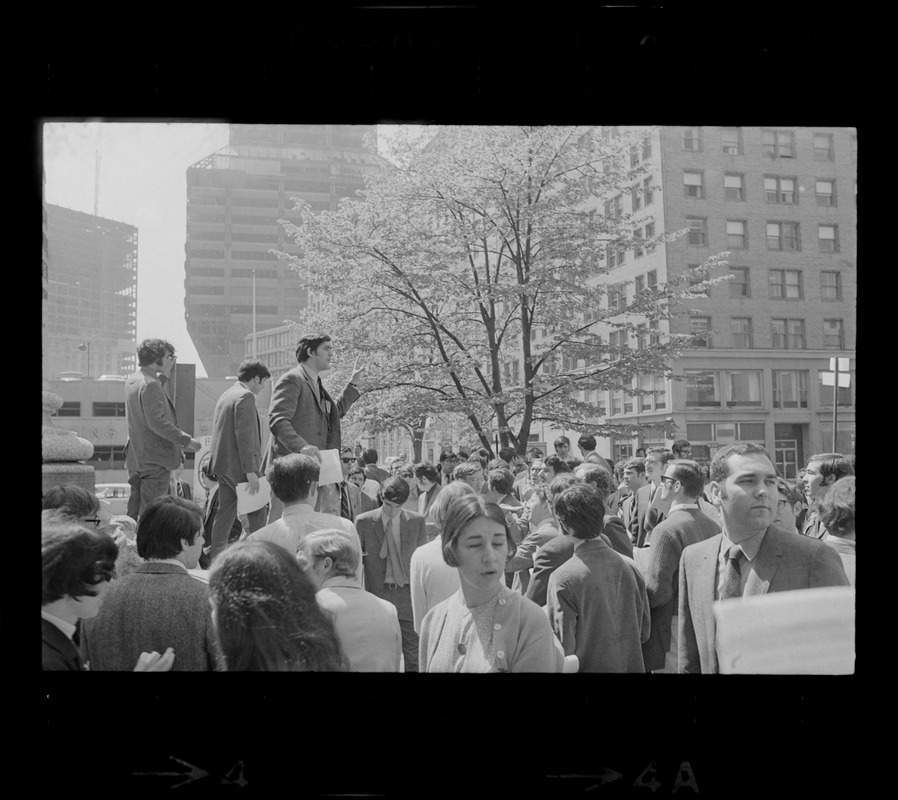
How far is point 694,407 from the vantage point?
3621 millimetres

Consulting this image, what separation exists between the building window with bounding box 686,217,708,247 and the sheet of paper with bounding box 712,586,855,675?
1.36 metres

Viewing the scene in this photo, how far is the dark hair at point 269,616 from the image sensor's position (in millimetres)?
3408

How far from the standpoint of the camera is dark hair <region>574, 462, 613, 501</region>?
3639 mm

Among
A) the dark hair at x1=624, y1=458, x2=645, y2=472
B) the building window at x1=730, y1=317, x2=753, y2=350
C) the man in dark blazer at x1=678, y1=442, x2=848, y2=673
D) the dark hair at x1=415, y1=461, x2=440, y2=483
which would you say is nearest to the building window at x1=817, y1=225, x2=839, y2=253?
the building window at x1=730, y1=317, x2=753, y2=350

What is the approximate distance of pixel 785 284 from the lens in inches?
140

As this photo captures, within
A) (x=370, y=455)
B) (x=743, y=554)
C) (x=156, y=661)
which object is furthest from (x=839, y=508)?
(x=156, y=661)

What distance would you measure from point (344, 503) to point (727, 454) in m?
1.51

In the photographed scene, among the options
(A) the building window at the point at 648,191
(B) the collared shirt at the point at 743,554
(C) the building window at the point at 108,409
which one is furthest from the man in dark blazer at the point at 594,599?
(C) the building window at the point at 108,409

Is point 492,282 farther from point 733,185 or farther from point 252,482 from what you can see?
point 252,482

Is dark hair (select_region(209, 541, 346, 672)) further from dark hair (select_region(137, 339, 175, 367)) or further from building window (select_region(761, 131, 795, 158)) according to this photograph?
building window (select_region(761, 131, 795, 158))

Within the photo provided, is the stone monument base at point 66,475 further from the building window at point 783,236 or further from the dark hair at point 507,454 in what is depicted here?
the building window at point 783,236
